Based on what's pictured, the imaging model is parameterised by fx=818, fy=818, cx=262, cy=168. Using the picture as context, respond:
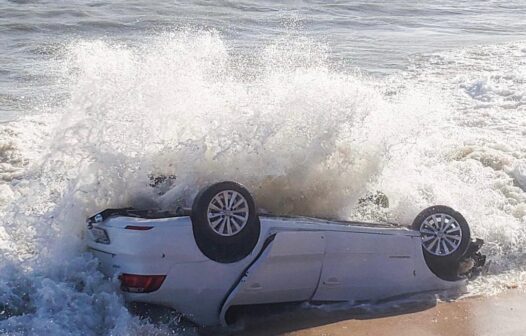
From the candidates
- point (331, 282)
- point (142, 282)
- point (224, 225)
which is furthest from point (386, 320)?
point (142, 282)

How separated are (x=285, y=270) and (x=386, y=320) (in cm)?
122

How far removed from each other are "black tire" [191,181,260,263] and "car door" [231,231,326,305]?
0.65 feet

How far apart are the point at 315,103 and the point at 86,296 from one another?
11.5 ft

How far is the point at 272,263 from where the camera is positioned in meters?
7.45

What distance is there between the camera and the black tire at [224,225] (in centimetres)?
719

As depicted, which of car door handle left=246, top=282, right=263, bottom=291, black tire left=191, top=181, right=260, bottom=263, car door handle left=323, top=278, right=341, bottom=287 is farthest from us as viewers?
car door handle left=323, top=278, right=341, bottom=287

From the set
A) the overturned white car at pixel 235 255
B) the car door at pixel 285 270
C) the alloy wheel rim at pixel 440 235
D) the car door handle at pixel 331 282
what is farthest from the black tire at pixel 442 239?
the car door at pixel 285 270

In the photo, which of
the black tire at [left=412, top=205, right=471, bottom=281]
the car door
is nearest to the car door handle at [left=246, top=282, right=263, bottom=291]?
the car door

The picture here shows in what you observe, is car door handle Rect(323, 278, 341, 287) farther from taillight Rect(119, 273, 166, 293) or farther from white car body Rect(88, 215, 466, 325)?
taillight Rect(119, 273, 166, 293)

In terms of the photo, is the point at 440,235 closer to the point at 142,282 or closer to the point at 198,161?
the point at 198,161

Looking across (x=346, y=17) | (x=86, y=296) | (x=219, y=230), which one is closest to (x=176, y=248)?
(x=219, y=230)

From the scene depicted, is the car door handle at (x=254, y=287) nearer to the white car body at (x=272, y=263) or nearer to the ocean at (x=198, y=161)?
the white car body at (x=272, y=263)

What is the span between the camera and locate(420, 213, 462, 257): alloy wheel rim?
8.50 meters

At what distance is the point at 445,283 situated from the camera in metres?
8.57
